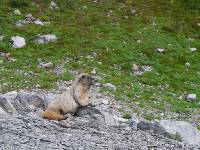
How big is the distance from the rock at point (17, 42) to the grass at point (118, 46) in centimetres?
36

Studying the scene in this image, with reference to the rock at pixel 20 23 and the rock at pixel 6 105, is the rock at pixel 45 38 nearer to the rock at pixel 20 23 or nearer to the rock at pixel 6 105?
the rock at pixel 20 23

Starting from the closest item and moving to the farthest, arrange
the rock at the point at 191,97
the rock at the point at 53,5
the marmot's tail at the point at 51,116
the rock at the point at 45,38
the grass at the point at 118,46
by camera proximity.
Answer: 1. the marmot's tail at the point at 51,116
2. the rock at the point at 191,97
3. the grass at the point at 118,46
4. the rock at the point at 45,38
5. the rock at the point at 53,5

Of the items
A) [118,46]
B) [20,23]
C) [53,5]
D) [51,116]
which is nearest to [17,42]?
[20,23]

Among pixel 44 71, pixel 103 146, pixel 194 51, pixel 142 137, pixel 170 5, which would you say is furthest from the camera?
pixel 170 5

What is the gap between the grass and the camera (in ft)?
109

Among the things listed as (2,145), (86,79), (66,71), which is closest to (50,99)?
(86,79)

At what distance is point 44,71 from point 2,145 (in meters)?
17.4

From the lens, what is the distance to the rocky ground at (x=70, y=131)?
19172 mm

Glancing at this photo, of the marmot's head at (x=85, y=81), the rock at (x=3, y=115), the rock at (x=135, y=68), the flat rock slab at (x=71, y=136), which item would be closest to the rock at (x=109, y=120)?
the flat rock slab at (x=71, y=136)

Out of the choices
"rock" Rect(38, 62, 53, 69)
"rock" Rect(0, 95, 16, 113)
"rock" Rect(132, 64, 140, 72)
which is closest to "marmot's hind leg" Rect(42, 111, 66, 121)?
"rock" Rect(0, 95, 16, 113)

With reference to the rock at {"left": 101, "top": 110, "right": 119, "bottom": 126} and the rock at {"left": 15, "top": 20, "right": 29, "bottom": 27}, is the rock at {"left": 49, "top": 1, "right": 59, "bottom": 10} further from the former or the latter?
the rock at {"left": 101, "top": 110, "right": 119, "bottom": 126}

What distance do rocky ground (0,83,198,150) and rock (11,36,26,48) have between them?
1434 cm

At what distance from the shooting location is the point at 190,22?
50250mm

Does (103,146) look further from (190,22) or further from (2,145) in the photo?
(190,22)
